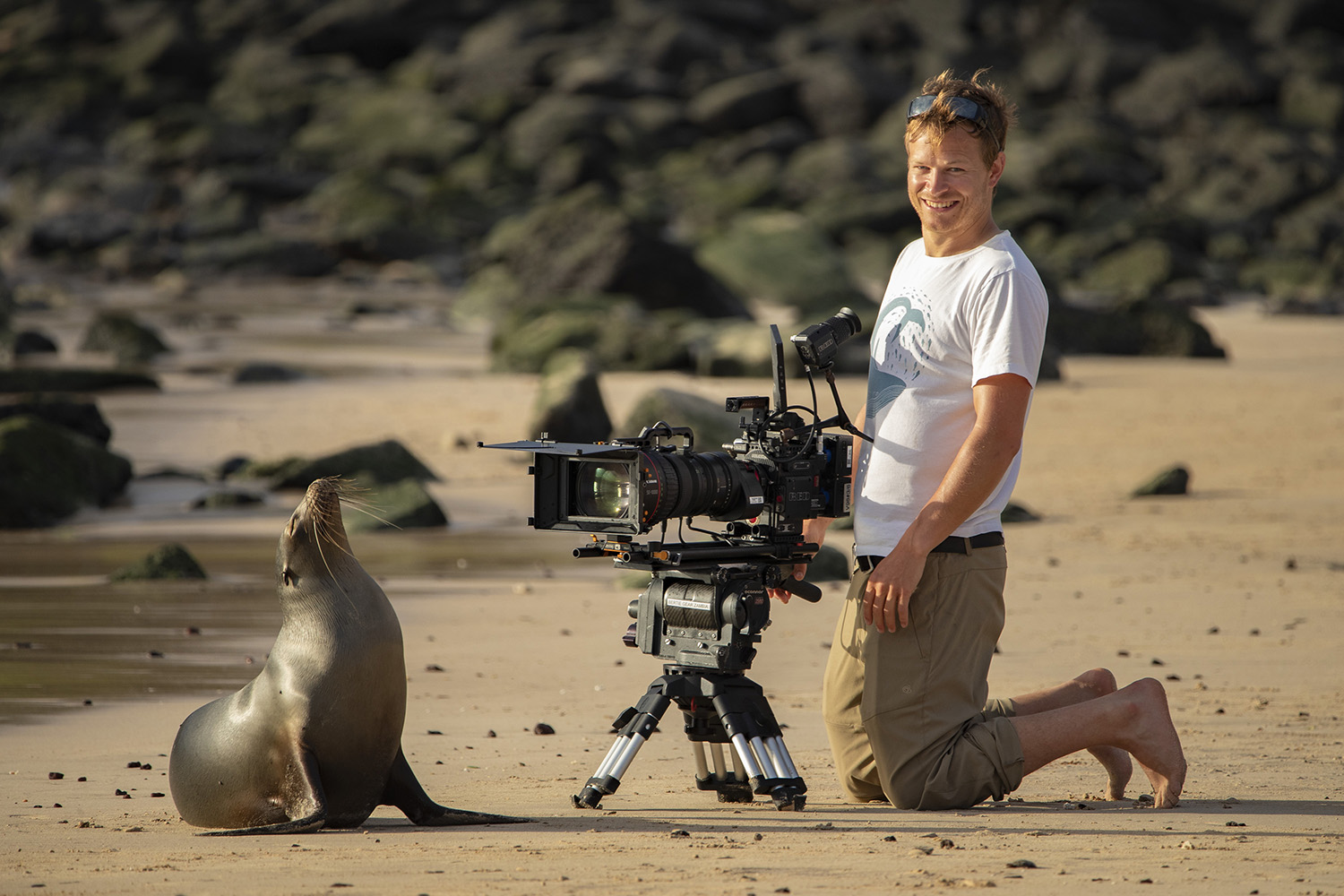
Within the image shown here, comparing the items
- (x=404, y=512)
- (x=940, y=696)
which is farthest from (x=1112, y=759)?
(x=404, y=512)

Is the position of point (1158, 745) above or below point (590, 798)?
above

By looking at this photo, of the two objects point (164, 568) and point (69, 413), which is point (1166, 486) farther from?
point (69, 413)

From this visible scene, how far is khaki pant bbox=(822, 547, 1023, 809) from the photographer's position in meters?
4.44

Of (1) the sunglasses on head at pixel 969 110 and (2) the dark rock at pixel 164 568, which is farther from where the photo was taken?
(2) the dark rock at pixel 164 568

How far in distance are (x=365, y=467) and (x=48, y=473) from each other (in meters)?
2.01

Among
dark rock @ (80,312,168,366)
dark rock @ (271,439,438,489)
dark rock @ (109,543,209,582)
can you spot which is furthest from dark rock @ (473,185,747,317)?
dark rock @ (109,543,209,582)

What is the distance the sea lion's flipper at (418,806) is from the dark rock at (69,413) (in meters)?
8.91

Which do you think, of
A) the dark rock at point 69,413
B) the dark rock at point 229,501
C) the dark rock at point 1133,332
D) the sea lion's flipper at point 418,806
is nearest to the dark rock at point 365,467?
the dark rock at point 229,501

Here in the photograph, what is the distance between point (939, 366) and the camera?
14.9ft

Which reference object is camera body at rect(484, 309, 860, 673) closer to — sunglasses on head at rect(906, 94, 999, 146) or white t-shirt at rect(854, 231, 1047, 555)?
white t-shirt at rect(854, 231, 1047, 555)

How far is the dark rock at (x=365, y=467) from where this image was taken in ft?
36.9

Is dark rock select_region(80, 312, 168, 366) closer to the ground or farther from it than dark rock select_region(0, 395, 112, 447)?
farther from it

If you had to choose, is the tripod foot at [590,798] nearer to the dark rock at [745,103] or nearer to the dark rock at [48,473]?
the dark rock at [48,473]

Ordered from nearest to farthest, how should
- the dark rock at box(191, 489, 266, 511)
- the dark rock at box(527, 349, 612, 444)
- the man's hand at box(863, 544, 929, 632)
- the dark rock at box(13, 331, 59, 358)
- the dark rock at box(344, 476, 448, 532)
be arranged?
the man's hand at box(863, 544, 929, 632), the dark rock at box(344, 476, 448, 532), the dark rock at box(191, 489, 266, 511), the dark rock at box(527, 349, 612, 444), the dark rock at box(13, 331, 59, 358)
